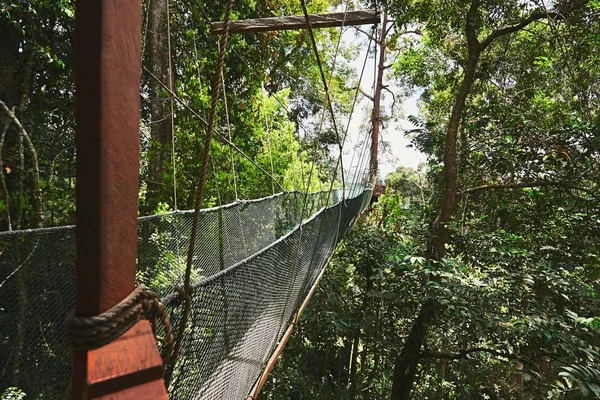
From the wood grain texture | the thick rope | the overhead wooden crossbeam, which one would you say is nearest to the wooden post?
the wood grain texture

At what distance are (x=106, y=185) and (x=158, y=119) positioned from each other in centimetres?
325

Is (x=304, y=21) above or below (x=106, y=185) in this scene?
above

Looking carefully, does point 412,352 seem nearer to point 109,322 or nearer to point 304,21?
point 304,21

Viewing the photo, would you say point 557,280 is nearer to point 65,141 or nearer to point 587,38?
point 587,38

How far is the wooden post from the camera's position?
0.32 m

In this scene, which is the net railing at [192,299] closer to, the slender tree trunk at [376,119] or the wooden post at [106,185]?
the wooden post at [106,185]

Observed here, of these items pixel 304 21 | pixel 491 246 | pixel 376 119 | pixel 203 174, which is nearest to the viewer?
pixel 203 174

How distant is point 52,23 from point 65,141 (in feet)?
2.61

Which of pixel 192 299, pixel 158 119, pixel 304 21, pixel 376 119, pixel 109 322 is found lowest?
pixel 192 299

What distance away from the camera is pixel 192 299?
731 mm

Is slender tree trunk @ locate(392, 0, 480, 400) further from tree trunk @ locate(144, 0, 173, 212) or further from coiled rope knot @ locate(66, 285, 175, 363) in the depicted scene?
coiled rope knot @ locate(66, 285, 175, 363)

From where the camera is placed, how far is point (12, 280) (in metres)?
1.18

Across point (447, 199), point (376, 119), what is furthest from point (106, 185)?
point (376, 119)

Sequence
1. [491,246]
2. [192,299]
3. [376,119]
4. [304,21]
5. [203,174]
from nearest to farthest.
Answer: [203,174] < [192,299] < [304,21] < [491,246] < [376,119]
